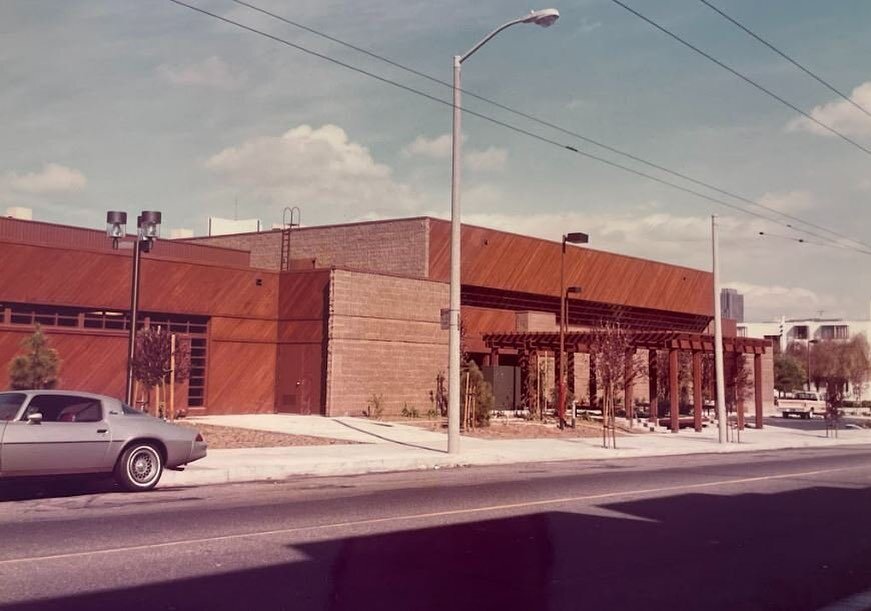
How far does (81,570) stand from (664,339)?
3325 cm

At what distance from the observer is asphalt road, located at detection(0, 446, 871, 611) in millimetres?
7422

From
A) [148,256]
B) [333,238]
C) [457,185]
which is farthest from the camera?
[333,238]

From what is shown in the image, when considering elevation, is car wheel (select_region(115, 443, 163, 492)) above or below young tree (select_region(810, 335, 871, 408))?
below

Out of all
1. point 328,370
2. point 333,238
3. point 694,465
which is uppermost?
point 333,238

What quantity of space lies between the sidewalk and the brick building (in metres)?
2.30

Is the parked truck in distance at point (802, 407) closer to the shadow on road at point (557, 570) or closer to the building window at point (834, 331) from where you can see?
the building window at point (834, 331)

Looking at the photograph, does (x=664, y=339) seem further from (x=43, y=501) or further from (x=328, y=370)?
(x=43, y=501)

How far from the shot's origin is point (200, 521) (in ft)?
36.3

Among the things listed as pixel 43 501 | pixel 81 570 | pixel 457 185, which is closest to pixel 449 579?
pixel 81 570

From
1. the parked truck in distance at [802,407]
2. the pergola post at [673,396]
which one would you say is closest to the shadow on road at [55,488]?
the pergola post at [673,396]

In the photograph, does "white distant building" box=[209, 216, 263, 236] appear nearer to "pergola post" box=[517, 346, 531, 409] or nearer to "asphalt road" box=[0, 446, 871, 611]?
"pergola post" box=[517, 346, 531, 409]

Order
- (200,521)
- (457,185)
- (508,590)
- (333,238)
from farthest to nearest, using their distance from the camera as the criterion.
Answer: (333,238)
(457,185)
(200,521)
(508,590)

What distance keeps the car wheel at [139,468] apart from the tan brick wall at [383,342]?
19.5 metres

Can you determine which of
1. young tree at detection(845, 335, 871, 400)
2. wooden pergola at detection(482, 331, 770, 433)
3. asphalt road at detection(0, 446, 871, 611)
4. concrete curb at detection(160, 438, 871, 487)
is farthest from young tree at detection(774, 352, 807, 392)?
asphalt road at detection(0, 446, 871, 611)
